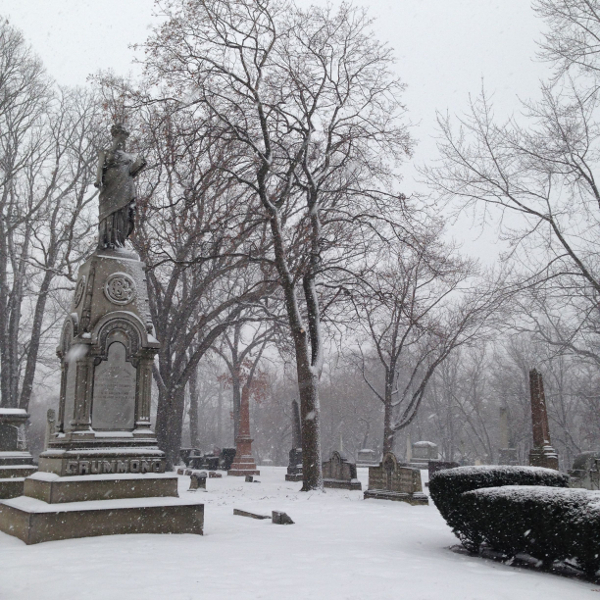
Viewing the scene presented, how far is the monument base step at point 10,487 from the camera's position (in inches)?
440

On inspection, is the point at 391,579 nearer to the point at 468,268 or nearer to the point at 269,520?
the point at 269,520

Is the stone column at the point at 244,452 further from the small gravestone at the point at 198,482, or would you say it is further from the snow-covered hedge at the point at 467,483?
the snow-covered hedge at the point at 467,483

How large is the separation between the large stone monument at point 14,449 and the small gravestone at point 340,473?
8842mm

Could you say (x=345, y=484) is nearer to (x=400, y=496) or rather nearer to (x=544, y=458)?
(x=400, y=496)

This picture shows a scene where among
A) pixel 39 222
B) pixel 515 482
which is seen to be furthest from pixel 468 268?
pixel 39 222

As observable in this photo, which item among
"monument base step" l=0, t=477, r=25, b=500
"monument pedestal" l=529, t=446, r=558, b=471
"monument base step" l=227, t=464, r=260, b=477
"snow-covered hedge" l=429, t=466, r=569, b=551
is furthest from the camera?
"monument base step" l=227, t=464, r=260, b=477

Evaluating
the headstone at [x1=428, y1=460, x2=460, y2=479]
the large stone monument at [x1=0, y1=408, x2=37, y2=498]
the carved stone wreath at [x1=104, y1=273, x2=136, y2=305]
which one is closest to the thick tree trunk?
the large stone monument at [x1=0, y1=408, x2=37, y2=498]

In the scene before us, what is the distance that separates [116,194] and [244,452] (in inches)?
683

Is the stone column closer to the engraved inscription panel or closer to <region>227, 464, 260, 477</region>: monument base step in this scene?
<region>227, 464, 260, 477</region>: monument base step

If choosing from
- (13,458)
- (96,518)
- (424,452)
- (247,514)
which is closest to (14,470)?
(13,458)

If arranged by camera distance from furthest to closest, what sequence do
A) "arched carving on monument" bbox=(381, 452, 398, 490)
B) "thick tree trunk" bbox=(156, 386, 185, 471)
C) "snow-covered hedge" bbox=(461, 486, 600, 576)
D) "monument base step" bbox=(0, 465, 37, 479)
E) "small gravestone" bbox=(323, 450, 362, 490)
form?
1. "thick tree trunk" bbox=(156, 386, 185, 471)
2. "small gravestone" bbox=(323, 450, 362, 490)
3. "arched carving on monument" bbox=(381, 452, 398, 490)
4. "monument base step" bbox=(0, 465, 37, 479)
5. "snow-covered hedge" bbox=(461, 486, 600, 576)

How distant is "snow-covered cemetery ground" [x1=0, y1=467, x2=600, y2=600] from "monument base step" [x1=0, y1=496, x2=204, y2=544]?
0.59 feet

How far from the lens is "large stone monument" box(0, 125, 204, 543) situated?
24.5 ft

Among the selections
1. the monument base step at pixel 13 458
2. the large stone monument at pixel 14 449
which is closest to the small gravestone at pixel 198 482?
the large stone monument at pixel 14 449
